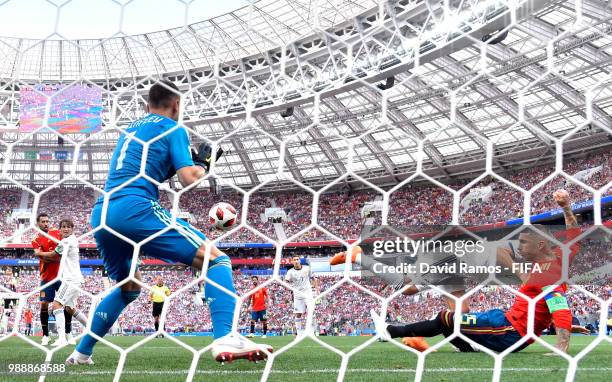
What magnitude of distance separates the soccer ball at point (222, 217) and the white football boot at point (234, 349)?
2.80 feet

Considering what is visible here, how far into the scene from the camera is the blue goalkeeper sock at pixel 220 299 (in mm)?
2689

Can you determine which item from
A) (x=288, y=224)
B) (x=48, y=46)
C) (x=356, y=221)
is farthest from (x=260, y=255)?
(x=48, y=46)

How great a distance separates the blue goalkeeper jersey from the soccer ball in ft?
1.54

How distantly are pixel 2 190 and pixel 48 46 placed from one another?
15.6 m

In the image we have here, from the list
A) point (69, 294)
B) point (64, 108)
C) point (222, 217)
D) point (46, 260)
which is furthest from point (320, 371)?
point (64, 108)

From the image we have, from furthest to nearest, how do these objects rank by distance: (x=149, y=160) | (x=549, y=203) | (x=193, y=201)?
(x=193, y=201) → (x=549, y=203) → (x=149, y=160)

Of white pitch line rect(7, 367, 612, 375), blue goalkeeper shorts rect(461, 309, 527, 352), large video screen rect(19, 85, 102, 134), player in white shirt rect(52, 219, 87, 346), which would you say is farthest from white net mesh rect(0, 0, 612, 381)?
white pitch line rect(7, 367, 612, 375)

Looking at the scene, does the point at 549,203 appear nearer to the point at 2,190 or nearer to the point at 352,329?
the point at 352,329

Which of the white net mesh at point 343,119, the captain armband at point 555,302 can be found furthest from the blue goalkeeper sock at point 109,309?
the white net mesh at point 343,119

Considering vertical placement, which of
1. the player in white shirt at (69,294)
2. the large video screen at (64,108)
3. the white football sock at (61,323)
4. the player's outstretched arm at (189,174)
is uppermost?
the large video screen at (64,108)

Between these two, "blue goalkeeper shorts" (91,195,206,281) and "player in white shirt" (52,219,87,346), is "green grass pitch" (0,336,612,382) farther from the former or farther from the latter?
"player in white shirt" (52,219,87,346)

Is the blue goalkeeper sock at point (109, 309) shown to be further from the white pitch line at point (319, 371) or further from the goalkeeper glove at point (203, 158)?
the goalkeeper glove at point (203, 158)

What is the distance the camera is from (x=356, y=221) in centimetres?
3186

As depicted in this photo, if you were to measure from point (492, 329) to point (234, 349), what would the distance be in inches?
97.4
